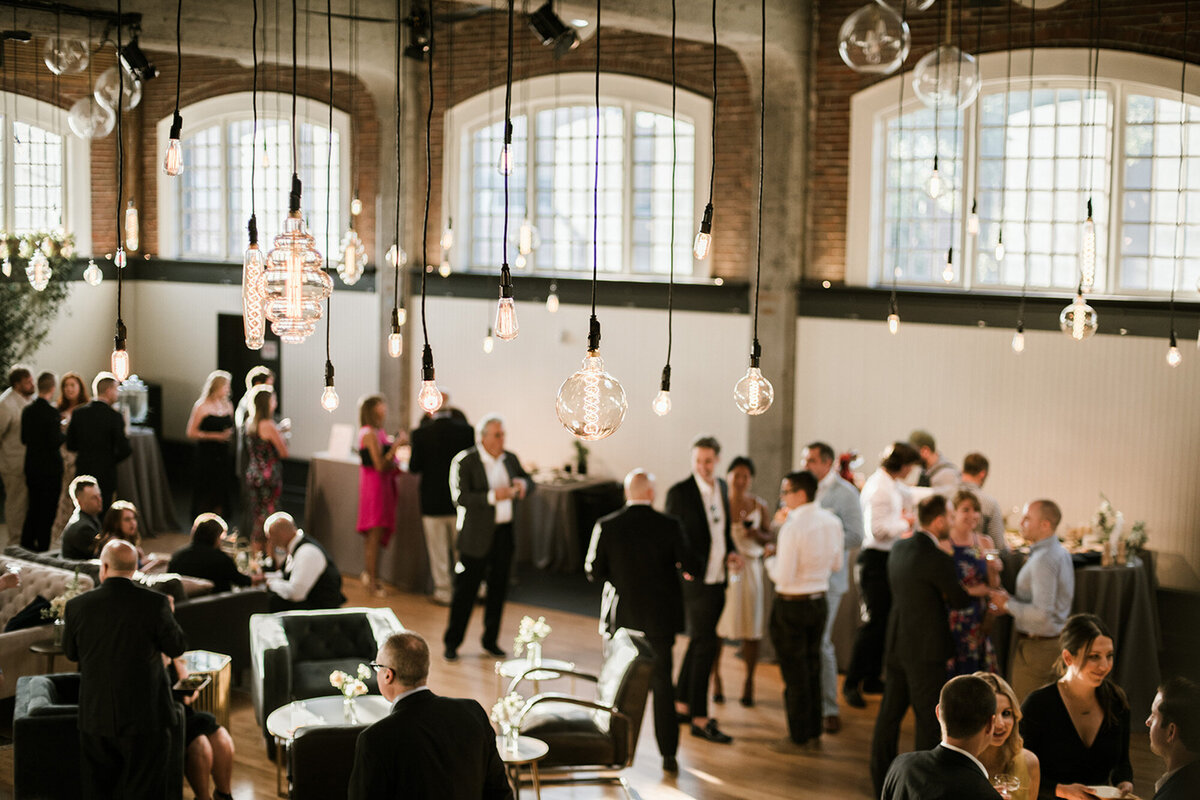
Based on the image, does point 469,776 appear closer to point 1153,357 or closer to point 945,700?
point 945,700

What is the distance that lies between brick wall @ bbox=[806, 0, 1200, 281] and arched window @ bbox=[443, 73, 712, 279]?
1151 millimetres

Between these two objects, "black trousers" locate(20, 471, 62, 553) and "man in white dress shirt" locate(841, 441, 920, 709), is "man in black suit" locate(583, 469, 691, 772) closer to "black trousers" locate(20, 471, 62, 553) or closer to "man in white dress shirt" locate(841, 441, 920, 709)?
"man in white dress shirt" locate(841, 441, 920, 709)

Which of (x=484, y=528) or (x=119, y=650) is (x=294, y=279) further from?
(x=484, y=528)

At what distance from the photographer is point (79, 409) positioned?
10.7m

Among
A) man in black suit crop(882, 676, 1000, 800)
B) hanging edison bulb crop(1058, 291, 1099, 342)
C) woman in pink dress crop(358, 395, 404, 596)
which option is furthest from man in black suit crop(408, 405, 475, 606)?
man in black suit crop(882, 676, 1000, 800)

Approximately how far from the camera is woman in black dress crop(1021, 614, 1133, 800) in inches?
197

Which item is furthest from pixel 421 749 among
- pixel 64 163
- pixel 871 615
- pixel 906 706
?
pixel 64 163

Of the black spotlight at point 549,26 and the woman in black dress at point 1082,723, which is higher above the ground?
the black spotlight at point 549,26

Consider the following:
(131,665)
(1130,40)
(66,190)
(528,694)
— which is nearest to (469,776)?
(131,665)

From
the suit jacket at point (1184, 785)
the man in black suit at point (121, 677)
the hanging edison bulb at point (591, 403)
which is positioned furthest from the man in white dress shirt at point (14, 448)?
the suit jacket at point (1184, 785)

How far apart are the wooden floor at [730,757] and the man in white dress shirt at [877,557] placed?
235 millimetres

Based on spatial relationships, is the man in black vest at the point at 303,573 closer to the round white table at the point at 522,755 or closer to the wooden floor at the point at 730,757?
the wooden floor at the point at 730,757

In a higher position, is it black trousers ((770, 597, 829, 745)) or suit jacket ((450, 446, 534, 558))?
suit jacket ((450, 446, 534, 558))

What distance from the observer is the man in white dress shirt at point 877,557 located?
8070 millimetres
